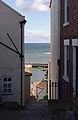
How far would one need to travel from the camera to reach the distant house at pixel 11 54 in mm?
18938

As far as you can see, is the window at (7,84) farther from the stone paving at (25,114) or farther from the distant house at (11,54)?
the stone paving at (25,114)

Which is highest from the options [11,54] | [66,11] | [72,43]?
[66,11]

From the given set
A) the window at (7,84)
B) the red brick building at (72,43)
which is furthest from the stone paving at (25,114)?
the window at (7,84)

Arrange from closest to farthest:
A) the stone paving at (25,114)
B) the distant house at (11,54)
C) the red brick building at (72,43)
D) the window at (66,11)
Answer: the stone paving at (25,114) → the red brick building at (72,43) → the window at (66,11) → the distant house at (11,54)

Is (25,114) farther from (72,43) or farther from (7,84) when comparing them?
(7,84)

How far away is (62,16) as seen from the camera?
62.6 feet

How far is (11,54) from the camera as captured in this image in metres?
19.1

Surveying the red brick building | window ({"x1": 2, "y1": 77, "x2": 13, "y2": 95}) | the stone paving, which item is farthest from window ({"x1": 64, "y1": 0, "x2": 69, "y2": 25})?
the stone paving

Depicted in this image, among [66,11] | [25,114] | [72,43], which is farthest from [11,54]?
[25,114]

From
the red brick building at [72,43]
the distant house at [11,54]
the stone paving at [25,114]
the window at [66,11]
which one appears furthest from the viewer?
the distant house at [11,54]

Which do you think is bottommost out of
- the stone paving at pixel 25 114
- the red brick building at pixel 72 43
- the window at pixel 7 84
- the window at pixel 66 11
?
the stone paving at pixel 25 114

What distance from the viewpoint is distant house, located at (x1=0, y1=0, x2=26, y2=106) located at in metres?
18.9

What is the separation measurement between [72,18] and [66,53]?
2991 millimetres

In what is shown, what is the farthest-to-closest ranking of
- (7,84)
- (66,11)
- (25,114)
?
(7,84) < (66,11) < (25,114)
